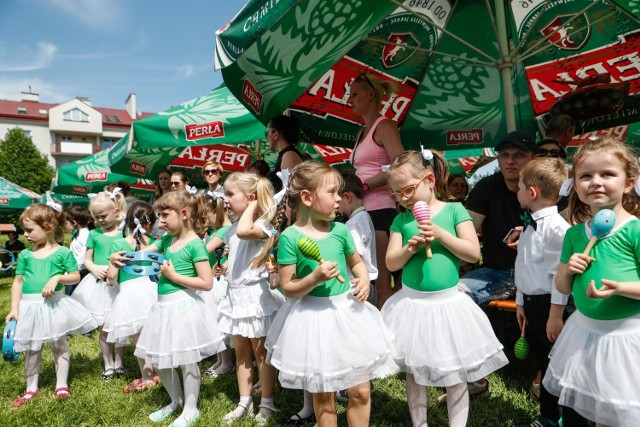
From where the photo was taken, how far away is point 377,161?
11.6ft

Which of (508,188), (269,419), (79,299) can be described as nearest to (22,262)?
(79,299)

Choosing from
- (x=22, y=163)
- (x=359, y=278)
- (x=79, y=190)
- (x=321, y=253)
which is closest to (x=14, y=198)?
(x=79, y=190)

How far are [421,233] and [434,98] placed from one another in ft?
12.6

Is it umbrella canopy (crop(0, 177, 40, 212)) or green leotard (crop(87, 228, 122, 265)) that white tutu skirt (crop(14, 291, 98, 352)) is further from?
umbrella canopy (crop(0, 177, 40, 212))

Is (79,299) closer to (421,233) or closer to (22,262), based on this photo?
(22,262)

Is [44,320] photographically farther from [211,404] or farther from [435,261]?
[435,261]

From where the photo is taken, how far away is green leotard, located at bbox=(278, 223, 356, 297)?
2.39 metres

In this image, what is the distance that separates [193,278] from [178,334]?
395mm

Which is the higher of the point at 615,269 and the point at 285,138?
the point at 285,138

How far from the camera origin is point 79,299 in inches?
181

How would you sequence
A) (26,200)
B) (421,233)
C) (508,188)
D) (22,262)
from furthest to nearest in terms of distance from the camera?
(26,200)
(22,262)
(508,188)
(421,233)

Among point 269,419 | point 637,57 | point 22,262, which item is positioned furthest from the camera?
point 637,57

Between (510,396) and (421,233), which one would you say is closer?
(421,233)

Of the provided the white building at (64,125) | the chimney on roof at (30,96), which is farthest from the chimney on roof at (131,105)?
the chimney on roof at (30,96)
